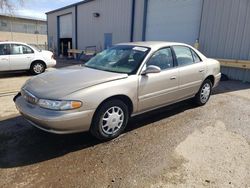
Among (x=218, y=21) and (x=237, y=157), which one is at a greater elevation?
(x=218, y=21)

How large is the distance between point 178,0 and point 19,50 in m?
8.29

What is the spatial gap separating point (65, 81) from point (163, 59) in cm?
194

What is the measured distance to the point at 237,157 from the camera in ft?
10.2

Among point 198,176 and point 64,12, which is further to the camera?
point 64,12

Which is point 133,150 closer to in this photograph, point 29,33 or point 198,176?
point 198,176

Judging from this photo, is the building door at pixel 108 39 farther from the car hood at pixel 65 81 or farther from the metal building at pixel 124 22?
the car hood at pixel 65 81

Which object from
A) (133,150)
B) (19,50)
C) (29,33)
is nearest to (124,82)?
(133,150)

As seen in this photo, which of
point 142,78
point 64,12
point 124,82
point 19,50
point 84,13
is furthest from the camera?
point 64,12

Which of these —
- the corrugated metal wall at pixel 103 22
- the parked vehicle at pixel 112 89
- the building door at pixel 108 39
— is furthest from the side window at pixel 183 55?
the building door at pixel 108 39

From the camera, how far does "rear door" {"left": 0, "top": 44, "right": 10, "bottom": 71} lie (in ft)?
28.7

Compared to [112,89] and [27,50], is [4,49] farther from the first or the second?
[112,89]

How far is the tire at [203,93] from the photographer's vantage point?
202 inches

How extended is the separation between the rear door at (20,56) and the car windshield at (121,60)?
5.92 m

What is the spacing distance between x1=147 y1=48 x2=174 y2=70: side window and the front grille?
6.51 ft
